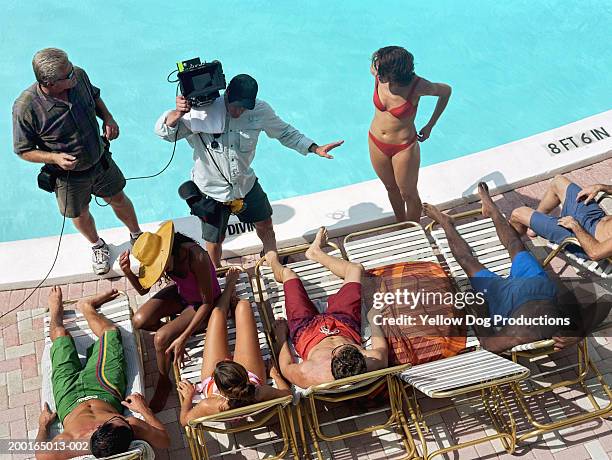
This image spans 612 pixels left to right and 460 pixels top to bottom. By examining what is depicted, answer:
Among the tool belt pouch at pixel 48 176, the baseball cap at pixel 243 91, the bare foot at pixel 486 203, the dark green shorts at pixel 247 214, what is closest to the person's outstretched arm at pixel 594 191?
the bare foot at pixel 486 203

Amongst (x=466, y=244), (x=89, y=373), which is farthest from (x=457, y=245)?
(x=89, y=373)

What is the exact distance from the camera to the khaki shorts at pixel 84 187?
5.61 metres

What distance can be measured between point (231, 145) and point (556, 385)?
114 inches

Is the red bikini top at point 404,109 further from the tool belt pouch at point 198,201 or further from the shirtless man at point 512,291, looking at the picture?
the tool belt pouch at point 198,201

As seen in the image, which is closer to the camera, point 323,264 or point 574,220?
point 574,220

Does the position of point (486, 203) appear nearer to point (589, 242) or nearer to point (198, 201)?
point (589, 242)

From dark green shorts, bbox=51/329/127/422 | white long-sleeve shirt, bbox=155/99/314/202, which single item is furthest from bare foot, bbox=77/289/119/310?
white long-sleeve shirt, bbox=155/99/314/202

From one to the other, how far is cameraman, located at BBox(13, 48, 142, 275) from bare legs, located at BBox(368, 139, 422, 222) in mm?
2167

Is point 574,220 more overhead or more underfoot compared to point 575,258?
more overhead

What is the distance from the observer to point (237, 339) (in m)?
5.21

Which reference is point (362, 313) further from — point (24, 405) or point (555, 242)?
point (24, 405)

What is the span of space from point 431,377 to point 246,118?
2266 millimetres

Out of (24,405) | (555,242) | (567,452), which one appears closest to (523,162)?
(555,242)

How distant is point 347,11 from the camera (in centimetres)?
1105
